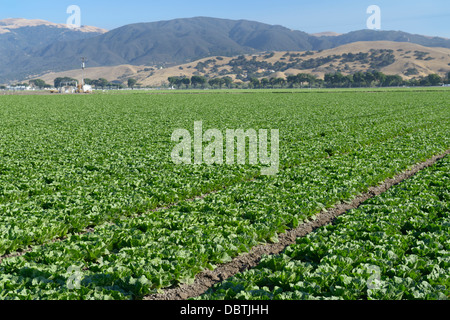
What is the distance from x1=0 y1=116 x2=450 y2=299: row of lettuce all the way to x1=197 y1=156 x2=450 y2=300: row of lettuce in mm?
63

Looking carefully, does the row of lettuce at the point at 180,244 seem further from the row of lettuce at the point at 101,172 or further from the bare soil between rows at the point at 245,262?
the row of lettuce at the point at 101,172

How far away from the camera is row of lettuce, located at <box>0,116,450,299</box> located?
8125 millimetres

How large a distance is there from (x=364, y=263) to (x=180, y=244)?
14.0ft

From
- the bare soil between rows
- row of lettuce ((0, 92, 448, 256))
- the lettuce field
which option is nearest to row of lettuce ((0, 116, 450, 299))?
the lettuce field

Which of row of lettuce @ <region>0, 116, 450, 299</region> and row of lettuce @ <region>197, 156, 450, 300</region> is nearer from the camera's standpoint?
row of lettuce @ <region>197, 156, 450, 300</region>

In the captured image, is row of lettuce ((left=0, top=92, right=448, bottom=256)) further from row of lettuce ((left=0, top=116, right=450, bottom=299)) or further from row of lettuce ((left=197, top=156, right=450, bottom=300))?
row of lettuce ((left=197, top=156, right=450, bottom=300))

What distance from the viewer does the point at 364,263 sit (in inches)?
348

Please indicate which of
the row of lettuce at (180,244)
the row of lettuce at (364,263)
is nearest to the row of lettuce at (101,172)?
the row of lettuce at (180,244)

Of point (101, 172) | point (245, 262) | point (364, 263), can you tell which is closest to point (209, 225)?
point (245, 262)

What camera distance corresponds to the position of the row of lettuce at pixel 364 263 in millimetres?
7750

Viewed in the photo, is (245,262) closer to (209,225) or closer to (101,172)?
(209,225)

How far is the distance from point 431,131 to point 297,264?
27.0 meters

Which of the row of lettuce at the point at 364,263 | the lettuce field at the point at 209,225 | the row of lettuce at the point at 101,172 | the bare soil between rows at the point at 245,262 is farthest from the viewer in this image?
the row of lettuce at the point at 101,172

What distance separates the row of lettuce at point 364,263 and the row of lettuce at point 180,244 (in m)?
0.06
